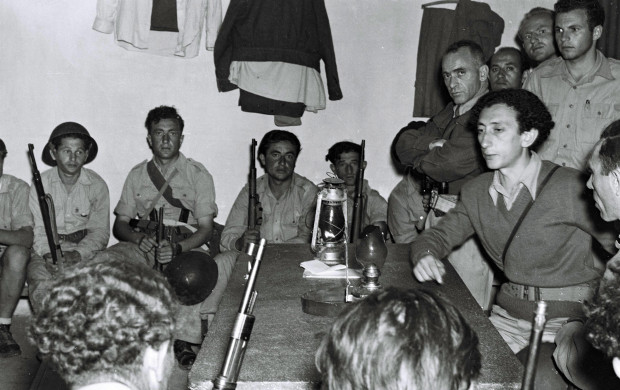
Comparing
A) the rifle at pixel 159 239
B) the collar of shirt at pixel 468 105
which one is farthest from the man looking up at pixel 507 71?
the rifle at pixel 159 239

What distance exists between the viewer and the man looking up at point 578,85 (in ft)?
11.9

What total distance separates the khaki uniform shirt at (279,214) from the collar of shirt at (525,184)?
195 centimetres

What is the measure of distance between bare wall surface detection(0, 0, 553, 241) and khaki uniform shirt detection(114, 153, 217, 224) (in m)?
0.39

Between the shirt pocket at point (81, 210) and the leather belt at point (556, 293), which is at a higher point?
the leather belt at point (556, 293)

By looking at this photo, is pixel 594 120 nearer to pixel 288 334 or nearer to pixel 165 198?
pixel 288 334

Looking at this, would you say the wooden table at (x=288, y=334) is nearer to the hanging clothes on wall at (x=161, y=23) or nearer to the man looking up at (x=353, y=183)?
the man looking up at (x=353, y=183)

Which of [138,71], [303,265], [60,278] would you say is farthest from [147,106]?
[60,278]

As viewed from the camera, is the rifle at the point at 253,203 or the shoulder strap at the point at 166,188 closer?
the rifle at the point at 253,203

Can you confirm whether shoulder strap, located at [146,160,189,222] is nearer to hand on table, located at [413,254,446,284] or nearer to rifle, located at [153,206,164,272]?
rifle, located at [153,206,164,272]

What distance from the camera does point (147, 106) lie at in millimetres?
5211

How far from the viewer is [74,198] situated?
15.4 feet

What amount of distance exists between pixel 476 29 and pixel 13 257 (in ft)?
11.2

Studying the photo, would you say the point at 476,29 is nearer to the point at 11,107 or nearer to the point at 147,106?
the point at 147,106

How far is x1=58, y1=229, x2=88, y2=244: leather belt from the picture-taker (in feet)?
15.1
